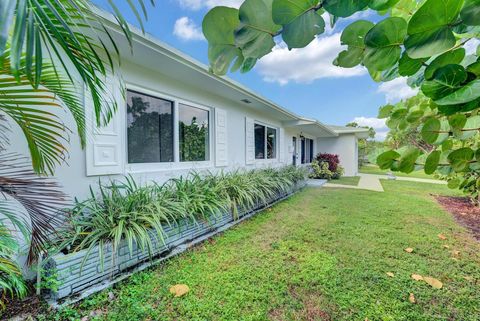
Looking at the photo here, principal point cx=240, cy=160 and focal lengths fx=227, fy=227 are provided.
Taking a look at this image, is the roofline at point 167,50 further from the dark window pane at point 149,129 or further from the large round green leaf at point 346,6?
the large round green leaf at point 346,6

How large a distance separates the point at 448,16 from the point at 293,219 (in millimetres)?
4874

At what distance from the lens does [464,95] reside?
1.37ft

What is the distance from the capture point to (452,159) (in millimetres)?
630

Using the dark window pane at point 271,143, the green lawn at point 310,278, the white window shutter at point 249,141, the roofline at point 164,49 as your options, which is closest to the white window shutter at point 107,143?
the roofline at point 164,49

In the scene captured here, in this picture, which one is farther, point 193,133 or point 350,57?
point 193,133

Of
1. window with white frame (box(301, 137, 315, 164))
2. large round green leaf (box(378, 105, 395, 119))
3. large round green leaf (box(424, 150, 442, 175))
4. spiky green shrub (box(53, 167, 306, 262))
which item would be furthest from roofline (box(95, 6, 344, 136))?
window with white frame (box(301, 137, 315, 164))

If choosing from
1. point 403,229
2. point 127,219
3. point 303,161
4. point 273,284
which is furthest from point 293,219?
point 303,161

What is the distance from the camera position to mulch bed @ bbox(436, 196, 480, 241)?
4703 millimetres

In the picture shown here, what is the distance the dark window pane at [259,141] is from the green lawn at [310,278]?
3726 mm

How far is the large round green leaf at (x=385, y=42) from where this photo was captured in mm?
429

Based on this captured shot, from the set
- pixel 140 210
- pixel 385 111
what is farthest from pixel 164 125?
pixel 385 111

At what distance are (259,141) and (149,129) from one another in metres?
4.62

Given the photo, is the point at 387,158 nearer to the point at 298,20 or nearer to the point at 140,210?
the point at 298,20

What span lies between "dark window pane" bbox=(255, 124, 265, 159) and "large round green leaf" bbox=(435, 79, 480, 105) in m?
7.40
